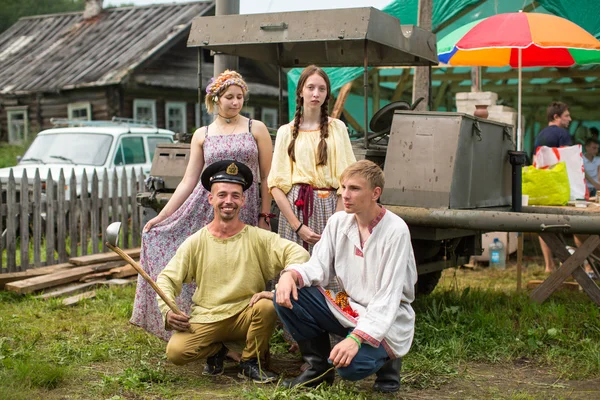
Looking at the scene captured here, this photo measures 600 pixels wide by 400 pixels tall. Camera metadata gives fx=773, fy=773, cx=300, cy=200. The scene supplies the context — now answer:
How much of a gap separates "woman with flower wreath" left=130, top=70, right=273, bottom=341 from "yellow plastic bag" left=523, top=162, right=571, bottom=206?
10.4 ft

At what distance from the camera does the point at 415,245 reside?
5938mm

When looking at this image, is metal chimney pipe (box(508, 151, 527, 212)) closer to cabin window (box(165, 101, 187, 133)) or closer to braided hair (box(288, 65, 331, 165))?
braided hair (box(288, 65, 331, 165))

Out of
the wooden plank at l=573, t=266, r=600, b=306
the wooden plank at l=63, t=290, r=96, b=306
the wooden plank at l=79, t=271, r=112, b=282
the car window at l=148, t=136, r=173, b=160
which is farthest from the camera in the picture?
the car window at l=148, t=136, r=173, b=160

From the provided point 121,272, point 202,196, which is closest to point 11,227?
point 121,272

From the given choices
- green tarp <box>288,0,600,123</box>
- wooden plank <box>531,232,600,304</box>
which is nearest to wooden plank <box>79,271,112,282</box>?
wooden plank <box>531,232,600,304</box>

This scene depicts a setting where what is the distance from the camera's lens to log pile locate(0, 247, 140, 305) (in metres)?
7.37

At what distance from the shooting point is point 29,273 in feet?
26.1

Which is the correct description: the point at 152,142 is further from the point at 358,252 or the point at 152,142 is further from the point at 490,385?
the point at 490,385

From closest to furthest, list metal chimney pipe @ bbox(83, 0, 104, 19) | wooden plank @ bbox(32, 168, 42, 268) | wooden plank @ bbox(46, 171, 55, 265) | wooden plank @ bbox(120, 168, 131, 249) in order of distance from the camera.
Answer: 1. wooden plank @ bbox(32, 168, 42, 268)
2. wooden plank @ bbox(46, 171, 55, 265)
3. wooden plank @ bbox(120, 168, 131, 249)
4. metal chimney pipe @ bbox(83, 0, 104, 19)

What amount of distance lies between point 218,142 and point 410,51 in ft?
6.77

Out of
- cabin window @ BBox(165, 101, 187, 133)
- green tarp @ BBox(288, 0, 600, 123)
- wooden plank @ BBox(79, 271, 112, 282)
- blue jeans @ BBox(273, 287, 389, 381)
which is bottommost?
wooden plank @ BBox(79, 271, 112, 282)

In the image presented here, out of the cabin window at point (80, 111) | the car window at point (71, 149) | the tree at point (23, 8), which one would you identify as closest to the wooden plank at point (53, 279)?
the car window at point (71, 149)

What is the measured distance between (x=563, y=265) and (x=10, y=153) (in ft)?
62.3

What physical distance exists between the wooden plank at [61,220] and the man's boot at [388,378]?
556 cm
